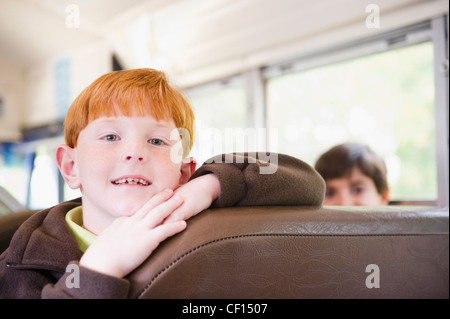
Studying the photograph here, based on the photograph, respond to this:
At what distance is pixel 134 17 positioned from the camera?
2.47 meters

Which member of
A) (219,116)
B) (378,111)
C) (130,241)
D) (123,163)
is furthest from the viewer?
(219,116)

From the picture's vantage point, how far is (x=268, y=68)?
2.55 metres

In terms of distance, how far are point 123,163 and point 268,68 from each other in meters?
2.14

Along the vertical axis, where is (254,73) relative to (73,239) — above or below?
above

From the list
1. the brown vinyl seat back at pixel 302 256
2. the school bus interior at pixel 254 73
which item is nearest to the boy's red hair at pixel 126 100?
the brown vinyl seat back at pixel 302 256

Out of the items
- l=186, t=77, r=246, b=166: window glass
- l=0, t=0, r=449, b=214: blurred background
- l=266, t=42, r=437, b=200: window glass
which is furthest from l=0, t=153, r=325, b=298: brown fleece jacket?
l=186, t=77, r=246, b=166: window glass

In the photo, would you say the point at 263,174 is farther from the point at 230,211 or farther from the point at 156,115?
the point at 156,115

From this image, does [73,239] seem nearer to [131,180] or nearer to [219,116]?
[131,180]

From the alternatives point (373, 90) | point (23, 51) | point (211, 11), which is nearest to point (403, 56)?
point (373, 90)

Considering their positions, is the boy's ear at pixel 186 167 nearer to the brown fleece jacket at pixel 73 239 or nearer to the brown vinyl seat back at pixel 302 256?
the brown fleece jacket at pixel 73 239

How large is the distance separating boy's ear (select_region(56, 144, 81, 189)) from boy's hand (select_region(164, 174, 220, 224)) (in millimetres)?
271

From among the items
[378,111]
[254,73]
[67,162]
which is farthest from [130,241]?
[254,73]

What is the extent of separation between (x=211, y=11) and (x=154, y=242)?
7.24 ft
